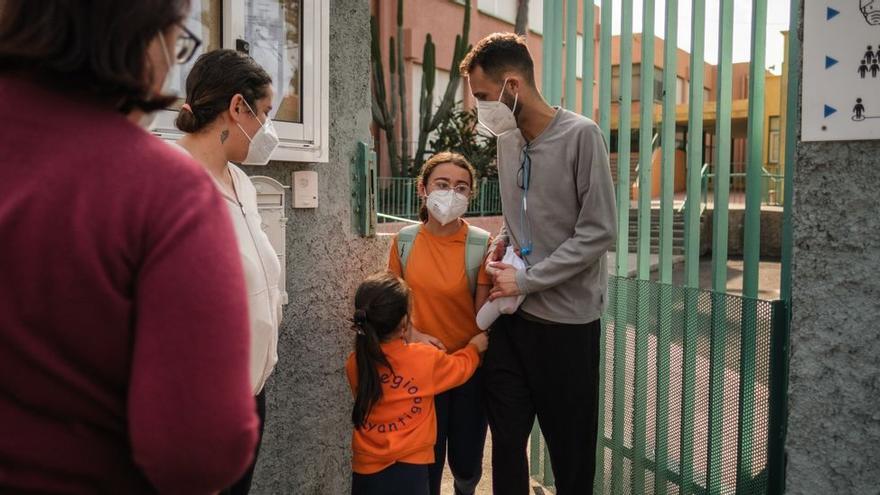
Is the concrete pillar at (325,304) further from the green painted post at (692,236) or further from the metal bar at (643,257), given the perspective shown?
the green painted post at (692,236)

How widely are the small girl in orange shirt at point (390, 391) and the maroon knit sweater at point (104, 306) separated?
1.66 m

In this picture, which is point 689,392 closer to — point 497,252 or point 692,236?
point 692,236

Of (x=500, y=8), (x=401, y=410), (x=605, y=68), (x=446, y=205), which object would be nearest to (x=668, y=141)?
(x=605, y=68)

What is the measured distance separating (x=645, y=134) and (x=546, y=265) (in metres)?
1.00

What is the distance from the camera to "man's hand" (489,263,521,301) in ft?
8.79

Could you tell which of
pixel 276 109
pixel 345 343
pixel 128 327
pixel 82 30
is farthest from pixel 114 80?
pixel 345 343

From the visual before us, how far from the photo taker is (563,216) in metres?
2.70

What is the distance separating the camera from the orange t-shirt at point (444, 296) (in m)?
2.98

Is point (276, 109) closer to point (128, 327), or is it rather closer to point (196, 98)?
point (196, 98)

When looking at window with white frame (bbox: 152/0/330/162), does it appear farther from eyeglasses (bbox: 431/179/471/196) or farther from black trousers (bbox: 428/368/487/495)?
black trousers (bbox: 428/368/487/495)

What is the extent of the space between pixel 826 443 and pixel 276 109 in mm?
2282

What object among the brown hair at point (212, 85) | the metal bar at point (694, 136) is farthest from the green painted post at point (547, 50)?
the brown hair at point (212, 85)

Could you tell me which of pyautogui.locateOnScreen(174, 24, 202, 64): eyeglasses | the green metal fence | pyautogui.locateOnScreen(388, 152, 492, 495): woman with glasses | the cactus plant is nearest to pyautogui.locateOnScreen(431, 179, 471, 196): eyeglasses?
pyautogui.locateOnScreen(388, 152, 492, 495): woman with glasses

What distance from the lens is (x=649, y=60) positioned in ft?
10.5
